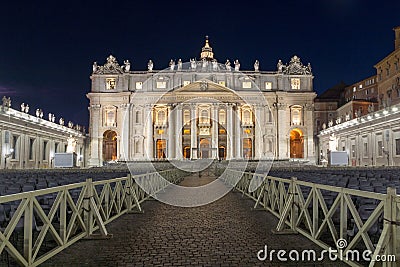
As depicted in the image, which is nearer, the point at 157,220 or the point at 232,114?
the point at 157,220

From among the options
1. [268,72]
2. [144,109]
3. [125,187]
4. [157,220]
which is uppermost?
[268,72]

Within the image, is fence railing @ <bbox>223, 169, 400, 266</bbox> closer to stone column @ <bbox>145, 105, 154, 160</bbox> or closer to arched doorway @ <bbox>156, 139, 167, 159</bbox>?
stone column @ <bbox>145, 105, 154, 160</bbox>

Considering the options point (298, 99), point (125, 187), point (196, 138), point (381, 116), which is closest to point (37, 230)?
point (125, 187)

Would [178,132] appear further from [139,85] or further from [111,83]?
[111,83]

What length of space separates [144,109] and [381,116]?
47923 millimetres

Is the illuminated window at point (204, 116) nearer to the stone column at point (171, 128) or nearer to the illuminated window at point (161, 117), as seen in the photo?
the stone column at point (171, 128)

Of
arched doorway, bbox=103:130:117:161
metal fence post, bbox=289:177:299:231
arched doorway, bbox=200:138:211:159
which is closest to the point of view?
metal fence post, bbox=289:177:299:231

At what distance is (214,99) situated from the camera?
79875 mm

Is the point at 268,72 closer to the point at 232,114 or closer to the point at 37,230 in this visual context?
the point at 232,114

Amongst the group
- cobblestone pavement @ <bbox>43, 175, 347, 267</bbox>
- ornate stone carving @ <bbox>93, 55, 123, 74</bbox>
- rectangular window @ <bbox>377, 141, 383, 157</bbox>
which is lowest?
cobblestone pavement @ <bbox>43, 175, 347, 267</bbox>


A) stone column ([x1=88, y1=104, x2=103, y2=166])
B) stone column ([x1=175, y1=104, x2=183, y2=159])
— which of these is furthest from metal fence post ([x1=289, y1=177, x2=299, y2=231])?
stone column ([x1=88, y1=104, x2=103, y2=166])

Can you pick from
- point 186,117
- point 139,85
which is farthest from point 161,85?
point 186,117

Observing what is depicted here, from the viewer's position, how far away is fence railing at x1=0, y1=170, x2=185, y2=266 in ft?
19.2

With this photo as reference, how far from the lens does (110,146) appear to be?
86.9 meters
